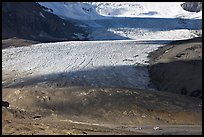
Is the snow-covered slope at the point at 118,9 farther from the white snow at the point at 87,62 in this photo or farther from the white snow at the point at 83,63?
the white snow at the point at 87,62

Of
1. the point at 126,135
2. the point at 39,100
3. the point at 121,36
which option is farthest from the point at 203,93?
the point at 121,36

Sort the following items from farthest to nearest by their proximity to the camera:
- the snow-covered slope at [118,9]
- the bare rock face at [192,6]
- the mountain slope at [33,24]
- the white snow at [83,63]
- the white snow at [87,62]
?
the bare rock face at [192,6]
the snow-covered slope at [118,9]
the mountain slope at [33,24]
the white snow at [87,62]
the white snow at [83,63]

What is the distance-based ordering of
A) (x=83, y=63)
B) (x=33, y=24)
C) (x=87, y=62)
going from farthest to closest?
(x=33, y=24) → (x=87, y=62) → (x=83, y=63)

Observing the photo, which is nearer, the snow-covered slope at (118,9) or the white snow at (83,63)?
the white snow at (83,63)

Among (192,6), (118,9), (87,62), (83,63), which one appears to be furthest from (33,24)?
(192,6)

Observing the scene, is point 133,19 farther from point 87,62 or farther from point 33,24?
point 87,62

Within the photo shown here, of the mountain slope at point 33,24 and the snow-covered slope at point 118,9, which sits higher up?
the snow-covered slope at point 118,9

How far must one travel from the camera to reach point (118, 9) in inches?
3597

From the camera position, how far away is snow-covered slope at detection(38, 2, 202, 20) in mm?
86312

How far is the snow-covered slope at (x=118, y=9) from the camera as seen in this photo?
8631cm

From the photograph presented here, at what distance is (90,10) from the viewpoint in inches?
3568

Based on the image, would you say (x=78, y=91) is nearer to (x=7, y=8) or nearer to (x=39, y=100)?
(x=39, y=100)

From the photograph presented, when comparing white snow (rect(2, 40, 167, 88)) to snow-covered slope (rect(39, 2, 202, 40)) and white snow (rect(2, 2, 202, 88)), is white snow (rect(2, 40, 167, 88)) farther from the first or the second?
snow-covered slope (rect(39, 2, 202, 40))

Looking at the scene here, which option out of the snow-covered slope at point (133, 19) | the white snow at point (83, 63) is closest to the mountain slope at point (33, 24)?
the snow-covered slope at point (133, 19)
